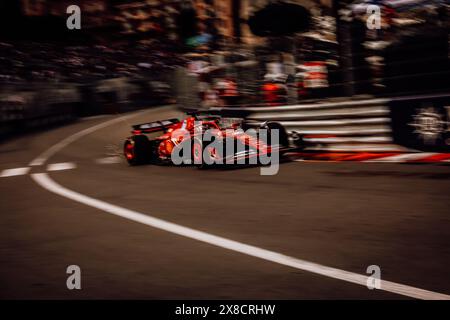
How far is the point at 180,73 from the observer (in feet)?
65.0

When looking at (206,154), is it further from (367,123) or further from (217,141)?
(367,123)

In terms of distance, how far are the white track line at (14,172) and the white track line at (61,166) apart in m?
0.44

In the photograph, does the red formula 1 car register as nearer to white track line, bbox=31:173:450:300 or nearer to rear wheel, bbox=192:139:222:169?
rear wheel, bbox=192:139:222:169

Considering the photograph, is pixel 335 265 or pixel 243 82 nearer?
pixel 335 265

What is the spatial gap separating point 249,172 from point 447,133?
9.79 ft

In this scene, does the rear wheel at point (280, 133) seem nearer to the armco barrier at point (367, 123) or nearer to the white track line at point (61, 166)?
the armco barrier at point (367, 123)

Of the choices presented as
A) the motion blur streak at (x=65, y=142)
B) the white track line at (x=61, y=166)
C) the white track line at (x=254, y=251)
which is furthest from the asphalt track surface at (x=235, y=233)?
the motion blur streak at (x=65, y=142)

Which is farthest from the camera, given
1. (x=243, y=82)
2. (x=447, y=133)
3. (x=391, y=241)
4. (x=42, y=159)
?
(x=243, y=82)

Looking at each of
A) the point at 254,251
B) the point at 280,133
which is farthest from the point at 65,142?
the point at 254,251

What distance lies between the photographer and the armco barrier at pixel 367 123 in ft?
29.5

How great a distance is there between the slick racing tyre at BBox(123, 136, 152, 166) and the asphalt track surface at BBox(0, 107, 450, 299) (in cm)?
184
